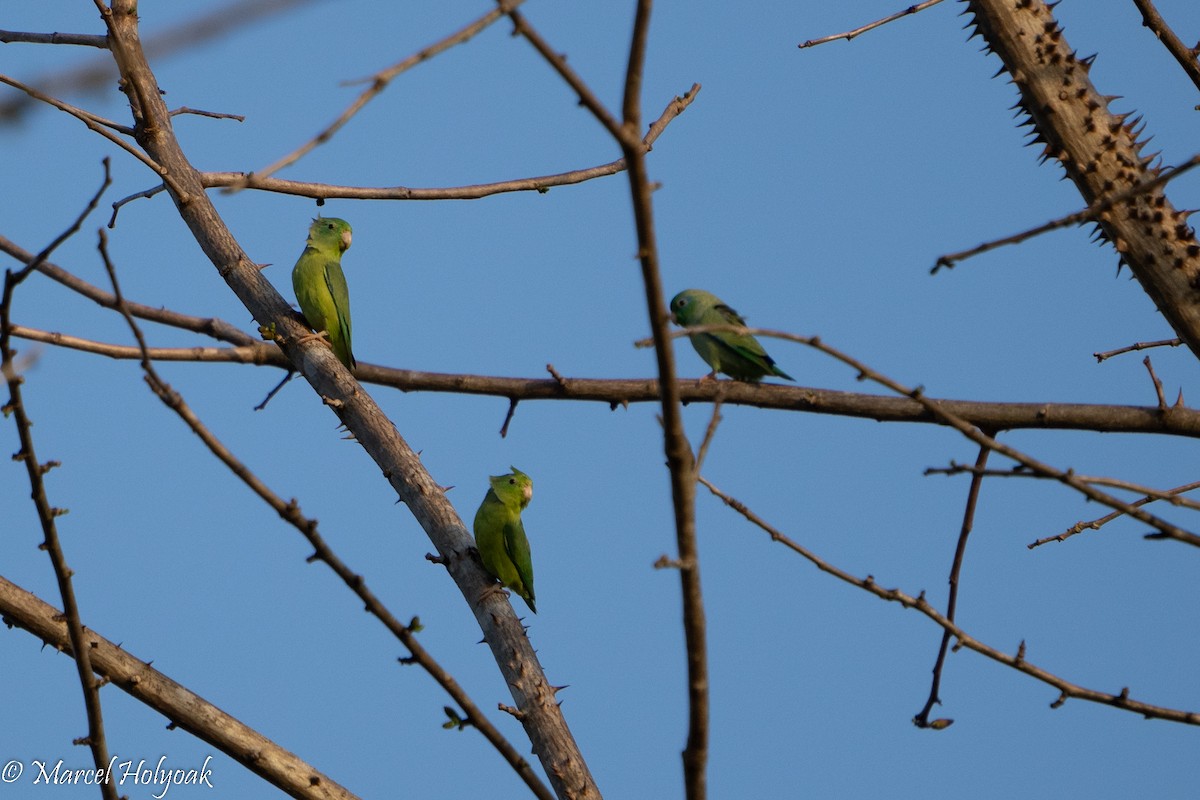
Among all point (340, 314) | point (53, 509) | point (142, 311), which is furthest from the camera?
point (340, 314)

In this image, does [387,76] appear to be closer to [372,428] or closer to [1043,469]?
[1043,469]

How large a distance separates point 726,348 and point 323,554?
13.1ft

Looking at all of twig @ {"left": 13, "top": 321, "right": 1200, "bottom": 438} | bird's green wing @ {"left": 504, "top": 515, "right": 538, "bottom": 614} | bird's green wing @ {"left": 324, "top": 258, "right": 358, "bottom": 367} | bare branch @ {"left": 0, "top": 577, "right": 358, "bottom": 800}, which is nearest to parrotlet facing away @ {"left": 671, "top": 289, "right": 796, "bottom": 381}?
twig @ {"left": 13, "top": 321, "right": 1200, "bottom": 438}

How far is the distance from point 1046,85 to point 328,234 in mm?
4682

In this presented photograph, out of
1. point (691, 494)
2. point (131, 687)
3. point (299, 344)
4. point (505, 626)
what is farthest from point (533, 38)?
point (299, 344)

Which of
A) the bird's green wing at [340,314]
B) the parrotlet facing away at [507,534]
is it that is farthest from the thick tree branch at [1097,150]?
the bird's green wing at [340,314]

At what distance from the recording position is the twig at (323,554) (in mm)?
2377

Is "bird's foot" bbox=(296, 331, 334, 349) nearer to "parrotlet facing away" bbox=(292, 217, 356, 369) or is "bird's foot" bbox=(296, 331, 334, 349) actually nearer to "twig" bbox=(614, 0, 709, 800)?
"parrotlet facing away" bbox=(292, 217, 356, 369)

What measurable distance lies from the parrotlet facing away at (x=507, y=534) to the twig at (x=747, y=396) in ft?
5.00

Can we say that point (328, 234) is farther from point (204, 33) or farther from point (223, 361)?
point (204, 33)

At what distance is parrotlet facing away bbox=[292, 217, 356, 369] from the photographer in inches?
266

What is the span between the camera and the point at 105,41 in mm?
6777

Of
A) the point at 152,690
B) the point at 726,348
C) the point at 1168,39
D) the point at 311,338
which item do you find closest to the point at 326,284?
the point at 311,338

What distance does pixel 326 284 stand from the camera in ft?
22.9
